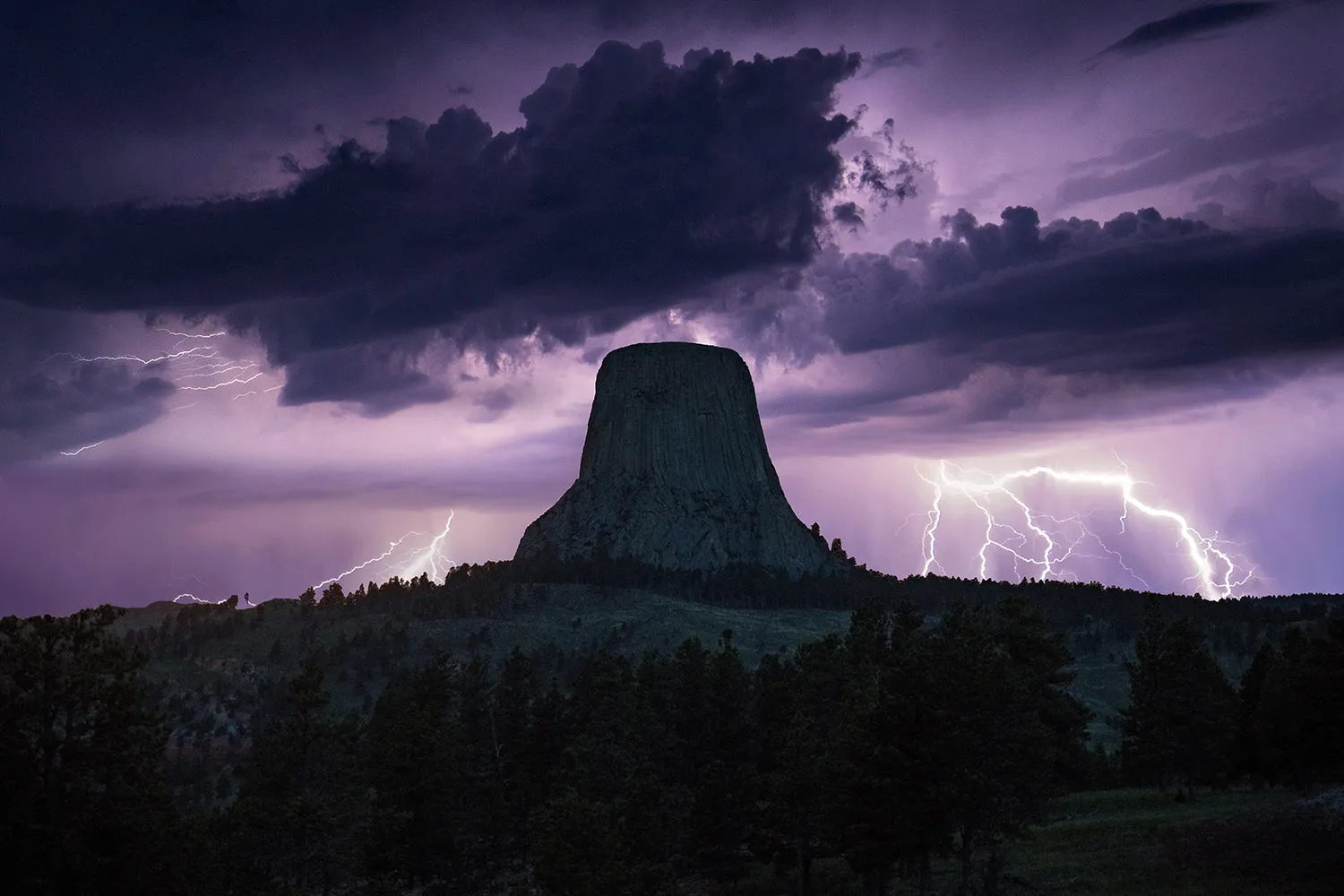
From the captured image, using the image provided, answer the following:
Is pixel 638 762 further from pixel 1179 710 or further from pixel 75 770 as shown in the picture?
pixel 1179 710

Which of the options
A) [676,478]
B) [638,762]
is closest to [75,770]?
[638,762]

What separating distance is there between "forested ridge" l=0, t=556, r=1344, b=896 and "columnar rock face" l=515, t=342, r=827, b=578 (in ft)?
212

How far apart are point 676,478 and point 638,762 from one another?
408 feet

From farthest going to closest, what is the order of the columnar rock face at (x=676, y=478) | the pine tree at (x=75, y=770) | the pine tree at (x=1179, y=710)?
1. the columnar rock face at (x=676, y=478)
2. the pine tree at (x=1179, y=710)
3. the pine tree at (x=75, y=770)

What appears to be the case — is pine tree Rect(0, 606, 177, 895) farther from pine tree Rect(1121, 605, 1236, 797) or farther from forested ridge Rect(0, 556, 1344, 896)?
pine tree Rect(1121, 605, 1236, 797)

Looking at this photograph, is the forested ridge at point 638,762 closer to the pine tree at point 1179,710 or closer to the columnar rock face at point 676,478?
the pine tree at point 1179,710

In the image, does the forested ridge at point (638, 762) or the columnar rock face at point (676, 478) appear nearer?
the forested ridge at point (638, 762)

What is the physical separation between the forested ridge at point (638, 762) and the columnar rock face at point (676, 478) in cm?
6463

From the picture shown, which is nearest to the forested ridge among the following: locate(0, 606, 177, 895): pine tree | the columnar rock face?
locate(0, 606, 177, 895): pine tree

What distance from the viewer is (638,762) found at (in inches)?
1821

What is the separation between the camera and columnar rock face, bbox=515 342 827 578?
525 feet

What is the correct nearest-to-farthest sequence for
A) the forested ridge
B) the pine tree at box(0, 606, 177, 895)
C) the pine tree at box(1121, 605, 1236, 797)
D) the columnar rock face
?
the pine tree at box(0, 606, 177, 895)
the forested ridge
the pine tree at box(1121, 605, 1236, 797)
the columnar rock face

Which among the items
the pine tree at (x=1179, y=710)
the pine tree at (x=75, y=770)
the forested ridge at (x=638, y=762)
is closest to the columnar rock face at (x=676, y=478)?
the forested ridge at (x=638, y=762)

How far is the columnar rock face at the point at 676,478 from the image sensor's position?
160000 millimetres
